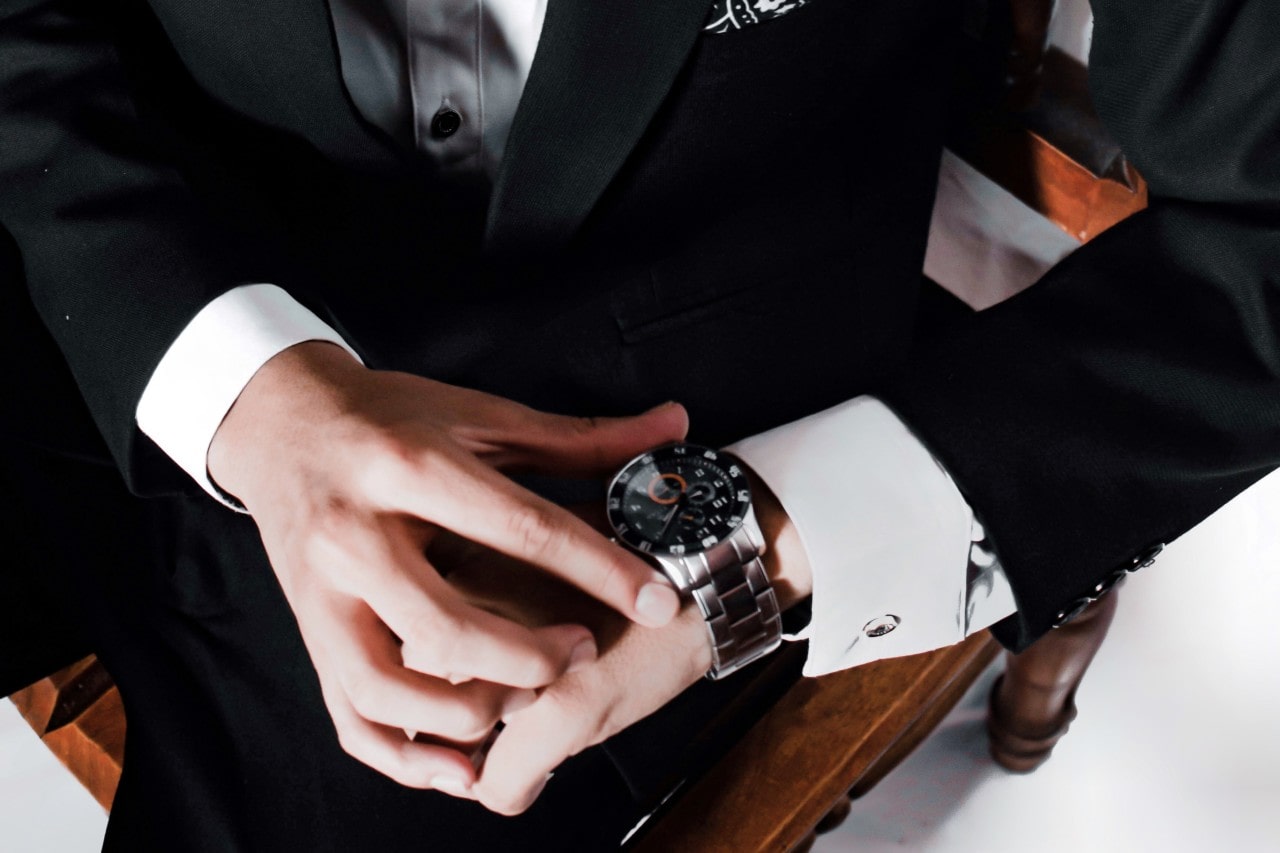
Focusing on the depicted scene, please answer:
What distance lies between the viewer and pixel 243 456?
81 cm

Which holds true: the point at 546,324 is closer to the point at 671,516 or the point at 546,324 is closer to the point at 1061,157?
the point at 671,516

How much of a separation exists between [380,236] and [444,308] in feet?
0.27

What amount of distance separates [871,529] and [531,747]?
0.85ft

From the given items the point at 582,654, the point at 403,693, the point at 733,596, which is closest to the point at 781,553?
the point at 733,596

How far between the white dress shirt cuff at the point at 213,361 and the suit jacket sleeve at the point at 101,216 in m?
0.01

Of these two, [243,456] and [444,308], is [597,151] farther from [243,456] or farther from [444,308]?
[243,456]

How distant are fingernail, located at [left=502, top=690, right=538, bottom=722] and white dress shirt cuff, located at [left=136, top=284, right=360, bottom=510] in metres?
0.29

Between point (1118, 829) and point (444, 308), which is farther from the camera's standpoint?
point (1118, 829)

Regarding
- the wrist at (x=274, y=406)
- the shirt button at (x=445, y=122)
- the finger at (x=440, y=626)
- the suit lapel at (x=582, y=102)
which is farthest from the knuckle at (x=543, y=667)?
the shirt button at (x=445, y=122)

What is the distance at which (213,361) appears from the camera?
830 mm

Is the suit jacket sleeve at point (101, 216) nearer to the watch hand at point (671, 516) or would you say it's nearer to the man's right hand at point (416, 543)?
the man's right hand at point (416, 543)

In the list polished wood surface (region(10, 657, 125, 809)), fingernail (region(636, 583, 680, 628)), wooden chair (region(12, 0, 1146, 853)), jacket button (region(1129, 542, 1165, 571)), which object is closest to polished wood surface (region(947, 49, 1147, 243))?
wooden chair (region(12, 0, 1146, 853))

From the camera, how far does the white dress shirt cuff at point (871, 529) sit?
78 centimetres

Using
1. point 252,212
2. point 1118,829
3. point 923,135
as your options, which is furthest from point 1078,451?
point 1118,829
